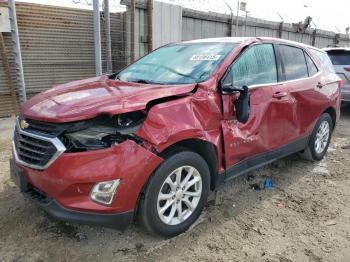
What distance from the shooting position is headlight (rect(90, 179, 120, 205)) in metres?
2.59

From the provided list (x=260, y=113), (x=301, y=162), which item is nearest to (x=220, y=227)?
(x=260, y=113)

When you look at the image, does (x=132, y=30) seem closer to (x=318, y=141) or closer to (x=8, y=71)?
(x=8, y=71)

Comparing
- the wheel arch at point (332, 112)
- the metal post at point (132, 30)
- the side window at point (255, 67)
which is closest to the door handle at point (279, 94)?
the side window at point (255, 67)

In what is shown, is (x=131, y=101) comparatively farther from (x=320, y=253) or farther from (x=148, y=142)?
(x=320, y=253)

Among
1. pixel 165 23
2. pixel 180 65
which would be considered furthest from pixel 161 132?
pixel 165 23

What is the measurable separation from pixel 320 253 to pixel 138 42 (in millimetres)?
6332

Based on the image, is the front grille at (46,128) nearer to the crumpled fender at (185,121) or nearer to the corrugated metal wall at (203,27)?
the crumpled fender at (185,121)

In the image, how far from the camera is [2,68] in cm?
673

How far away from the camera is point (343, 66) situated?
810 cm

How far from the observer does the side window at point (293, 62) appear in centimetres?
424

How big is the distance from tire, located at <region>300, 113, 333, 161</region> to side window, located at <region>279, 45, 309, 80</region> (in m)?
0.77

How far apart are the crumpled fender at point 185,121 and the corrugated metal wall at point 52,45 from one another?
508cm

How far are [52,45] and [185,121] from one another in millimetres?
5331

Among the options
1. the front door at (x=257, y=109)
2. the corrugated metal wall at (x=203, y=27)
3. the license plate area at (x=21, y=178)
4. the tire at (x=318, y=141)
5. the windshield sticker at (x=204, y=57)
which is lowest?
the tire at (x=318, y=141)
